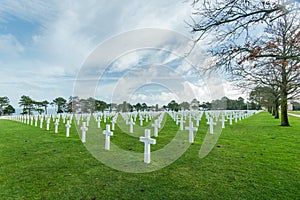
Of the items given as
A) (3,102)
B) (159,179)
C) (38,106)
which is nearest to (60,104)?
(38,106)

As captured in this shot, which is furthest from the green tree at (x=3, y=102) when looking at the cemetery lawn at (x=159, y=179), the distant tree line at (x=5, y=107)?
the cemetery lawn at (x=159, y=179)

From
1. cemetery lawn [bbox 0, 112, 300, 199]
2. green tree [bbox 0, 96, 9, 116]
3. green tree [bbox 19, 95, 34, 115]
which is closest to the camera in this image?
cemetery lawn [bbox 0, 112, 300, 199]

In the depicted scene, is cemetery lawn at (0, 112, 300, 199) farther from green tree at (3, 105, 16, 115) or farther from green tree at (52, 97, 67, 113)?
green tree at (3, 105, 16, 115)

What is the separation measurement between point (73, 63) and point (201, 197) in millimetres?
12749

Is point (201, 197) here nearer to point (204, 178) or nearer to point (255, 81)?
point (204, 178)

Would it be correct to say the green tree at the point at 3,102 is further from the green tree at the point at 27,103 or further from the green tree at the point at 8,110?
the green tree at the point at 27,103

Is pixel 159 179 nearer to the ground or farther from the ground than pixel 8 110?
nearer to the ground

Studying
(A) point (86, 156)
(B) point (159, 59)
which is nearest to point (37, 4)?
(B) point (159, 59)

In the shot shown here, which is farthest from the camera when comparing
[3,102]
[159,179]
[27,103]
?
[3,102]

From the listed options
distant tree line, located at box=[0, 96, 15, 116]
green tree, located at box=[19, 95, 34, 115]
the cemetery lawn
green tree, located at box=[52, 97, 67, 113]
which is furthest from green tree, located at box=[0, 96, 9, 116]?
the cemetery lawn

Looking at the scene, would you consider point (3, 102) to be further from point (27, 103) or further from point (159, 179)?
point (159, 179)

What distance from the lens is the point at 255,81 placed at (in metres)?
13.7

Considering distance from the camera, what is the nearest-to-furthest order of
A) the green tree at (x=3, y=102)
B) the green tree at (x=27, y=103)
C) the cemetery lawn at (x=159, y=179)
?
the cemetery lawn at (x=159, y=179)
the green tree at (x=27, y=103)
the green tree at (x=3, y=102)

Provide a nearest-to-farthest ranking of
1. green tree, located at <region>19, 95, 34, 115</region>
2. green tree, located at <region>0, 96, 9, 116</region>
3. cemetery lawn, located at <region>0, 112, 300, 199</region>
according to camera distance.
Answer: cemetery lawn, located at <region>0, 112, 300, 199</region>
green tree, located at <region>19, 95, 34, 115</region>
green tree, located at <region>0, 96, 9, 116</region>
